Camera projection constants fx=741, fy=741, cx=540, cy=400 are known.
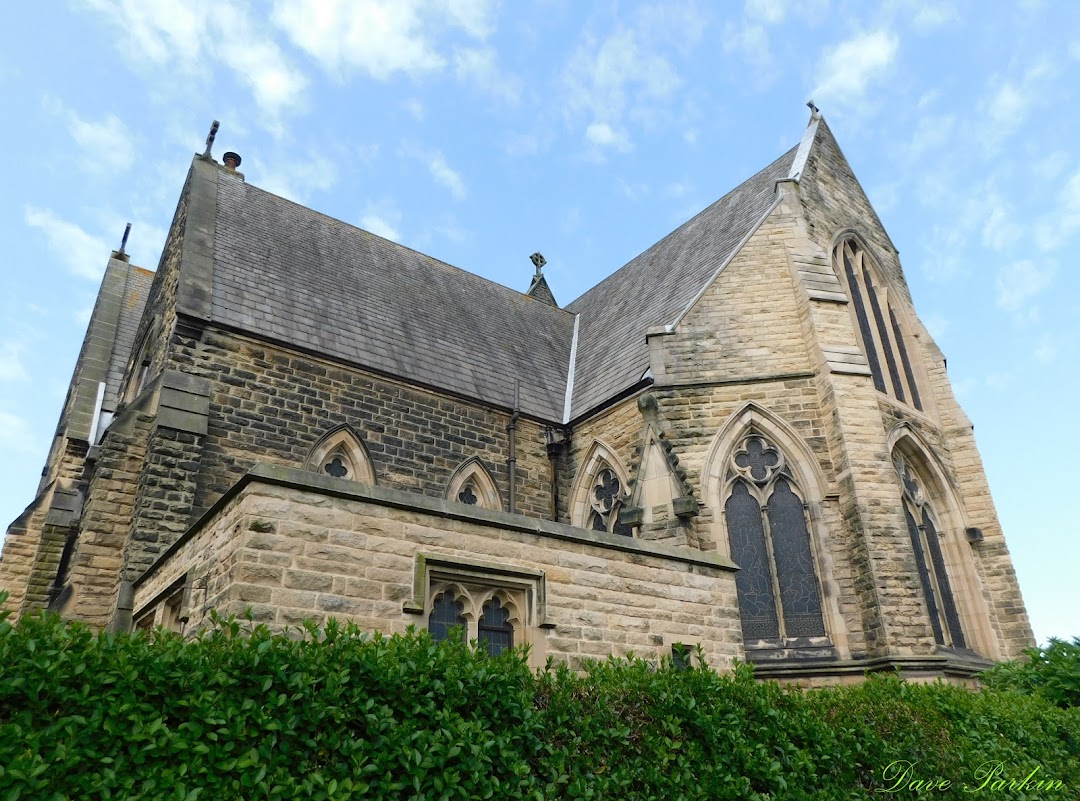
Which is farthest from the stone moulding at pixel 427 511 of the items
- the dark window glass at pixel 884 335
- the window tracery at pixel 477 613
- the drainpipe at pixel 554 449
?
the dark window glass at pixel 884 335

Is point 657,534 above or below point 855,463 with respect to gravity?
below

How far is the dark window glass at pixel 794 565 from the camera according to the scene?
35.3 ft

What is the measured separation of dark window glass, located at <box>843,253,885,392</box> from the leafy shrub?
4.88m

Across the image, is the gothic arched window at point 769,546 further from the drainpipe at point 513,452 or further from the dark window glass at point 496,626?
the dark window glass at point 496,626

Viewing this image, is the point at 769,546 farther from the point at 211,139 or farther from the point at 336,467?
the point at 211,139

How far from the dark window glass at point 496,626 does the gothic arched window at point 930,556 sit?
7542mm

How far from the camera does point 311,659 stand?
12.7ft

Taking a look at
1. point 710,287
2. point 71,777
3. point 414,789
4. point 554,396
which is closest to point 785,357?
point 710,287

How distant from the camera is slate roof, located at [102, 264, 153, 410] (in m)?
16.8

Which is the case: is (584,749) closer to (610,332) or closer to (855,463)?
(855,463)

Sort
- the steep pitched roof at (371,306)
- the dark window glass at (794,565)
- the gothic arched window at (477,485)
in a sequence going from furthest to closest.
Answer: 1. the gothic arched window at (477,485)
2. the steep pitched roof at (371,306)
3. the dark window glass at (794,565)

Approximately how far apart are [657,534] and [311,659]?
738 centimetres

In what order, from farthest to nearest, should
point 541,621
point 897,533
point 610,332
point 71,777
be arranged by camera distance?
point 610,332 < point 897,533 < point 541,621 < point 71,777

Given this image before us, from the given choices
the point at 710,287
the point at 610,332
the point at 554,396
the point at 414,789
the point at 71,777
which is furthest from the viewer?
the point at 610,332
